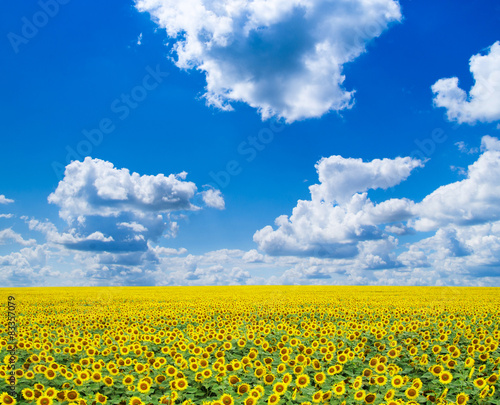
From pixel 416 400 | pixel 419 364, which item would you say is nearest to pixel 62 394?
pixel 416 400

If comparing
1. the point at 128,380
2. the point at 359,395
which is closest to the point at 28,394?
the point at 128,380

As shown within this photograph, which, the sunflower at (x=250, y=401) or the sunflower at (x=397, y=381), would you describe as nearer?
the sunflower at (x=250, y=401)

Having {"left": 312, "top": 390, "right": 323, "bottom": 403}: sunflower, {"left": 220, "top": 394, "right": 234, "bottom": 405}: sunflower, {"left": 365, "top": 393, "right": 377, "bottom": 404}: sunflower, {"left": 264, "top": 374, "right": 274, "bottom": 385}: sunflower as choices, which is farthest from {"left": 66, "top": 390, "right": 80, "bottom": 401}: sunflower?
{"left": 365, "top": 393, "right": 377, "bottom": 404}: sunflower

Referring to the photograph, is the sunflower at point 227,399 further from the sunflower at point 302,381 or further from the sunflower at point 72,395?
the sunflower at point 72,395

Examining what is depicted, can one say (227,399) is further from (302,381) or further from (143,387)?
(143,387)

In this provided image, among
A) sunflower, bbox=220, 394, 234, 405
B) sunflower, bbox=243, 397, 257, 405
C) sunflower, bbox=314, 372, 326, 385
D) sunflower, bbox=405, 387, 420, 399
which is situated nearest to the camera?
sunflower, bbox=243, 397, 257, 405

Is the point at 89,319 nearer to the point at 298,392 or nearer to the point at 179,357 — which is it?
the point at 179,357

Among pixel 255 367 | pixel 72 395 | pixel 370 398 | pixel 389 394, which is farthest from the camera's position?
pixel 255 367

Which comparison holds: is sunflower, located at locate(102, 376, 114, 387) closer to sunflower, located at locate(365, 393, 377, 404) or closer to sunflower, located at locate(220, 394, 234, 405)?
sunflower, located at locate(220, 394, 234, 405)

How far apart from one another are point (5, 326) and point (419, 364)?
1666cm

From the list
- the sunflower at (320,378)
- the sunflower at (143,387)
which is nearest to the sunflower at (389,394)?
the sunflower at (320,378)

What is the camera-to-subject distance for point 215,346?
10531 millimetres

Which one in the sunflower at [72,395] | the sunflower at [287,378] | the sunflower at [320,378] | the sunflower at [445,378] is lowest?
the sunflower at [72,395]

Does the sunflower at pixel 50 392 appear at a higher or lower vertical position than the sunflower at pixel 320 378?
lower
